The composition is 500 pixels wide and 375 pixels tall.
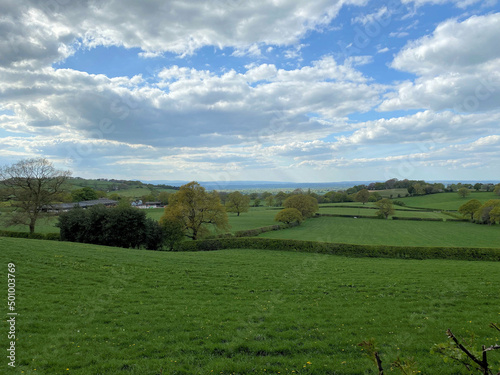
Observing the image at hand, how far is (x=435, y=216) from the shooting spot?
81375 millimetres

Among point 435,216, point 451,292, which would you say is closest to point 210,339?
point 451,292

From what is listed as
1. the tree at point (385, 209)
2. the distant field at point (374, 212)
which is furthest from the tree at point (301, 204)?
the tree at point (385, 209)

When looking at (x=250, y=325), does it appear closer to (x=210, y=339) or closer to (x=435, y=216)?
(x=210, y=339)

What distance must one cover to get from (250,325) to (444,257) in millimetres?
29323

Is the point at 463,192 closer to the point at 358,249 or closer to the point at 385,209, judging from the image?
the point at 385,209

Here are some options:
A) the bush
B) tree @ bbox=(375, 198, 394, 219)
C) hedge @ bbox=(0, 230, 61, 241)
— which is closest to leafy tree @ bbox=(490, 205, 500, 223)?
tree @ bbox=(375, 198, 394, 219)

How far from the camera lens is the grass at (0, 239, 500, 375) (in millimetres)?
7602

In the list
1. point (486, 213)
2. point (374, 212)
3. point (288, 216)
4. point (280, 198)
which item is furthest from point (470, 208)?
point (280, 198)

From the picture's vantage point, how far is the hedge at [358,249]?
29.5 metres

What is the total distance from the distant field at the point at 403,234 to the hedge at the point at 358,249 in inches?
581

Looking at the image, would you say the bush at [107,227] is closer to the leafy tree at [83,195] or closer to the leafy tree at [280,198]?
the leafy tree at [83,195]

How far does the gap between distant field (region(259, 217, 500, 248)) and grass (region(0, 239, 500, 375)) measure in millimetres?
32536

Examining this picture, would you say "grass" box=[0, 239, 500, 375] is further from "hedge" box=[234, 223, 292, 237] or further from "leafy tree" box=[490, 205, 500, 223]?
"leafy tree" box=[490, 205, 500, 223]

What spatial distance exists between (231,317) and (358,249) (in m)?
24.5
